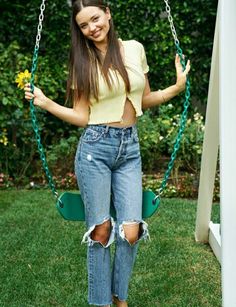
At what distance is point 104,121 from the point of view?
9.73ft

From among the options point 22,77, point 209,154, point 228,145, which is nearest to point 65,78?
point 209,154

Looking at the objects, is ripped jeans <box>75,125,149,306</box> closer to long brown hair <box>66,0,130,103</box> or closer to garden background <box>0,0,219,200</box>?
long brown hair <box>66,0,130,103</box>

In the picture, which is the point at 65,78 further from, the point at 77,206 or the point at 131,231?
the point at 131,231

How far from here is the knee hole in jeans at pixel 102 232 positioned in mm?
3043

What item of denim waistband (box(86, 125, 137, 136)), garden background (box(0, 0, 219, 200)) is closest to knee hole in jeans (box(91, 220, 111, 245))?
denim waistband (box(86, 125, 137, 136))

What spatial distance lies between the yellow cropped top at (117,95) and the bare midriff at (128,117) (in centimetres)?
2

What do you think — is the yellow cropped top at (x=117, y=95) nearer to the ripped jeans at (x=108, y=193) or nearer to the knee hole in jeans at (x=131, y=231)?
the ripped jeans at (x=108, y=193)

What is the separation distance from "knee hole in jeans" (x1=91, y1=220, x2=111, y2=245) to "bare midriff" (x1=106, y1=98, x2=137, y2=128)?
0.44 meters

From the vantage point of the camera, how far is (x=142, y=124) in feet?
21.6

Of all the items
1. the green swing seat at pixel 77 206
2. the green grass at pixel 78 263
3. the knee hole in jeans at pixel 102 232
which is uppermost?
the green swing seat at pixel 77 206

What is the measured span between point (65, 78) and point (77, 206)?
12.4ft

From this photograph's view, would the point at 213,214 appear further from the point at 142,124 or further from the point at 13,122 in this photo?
the point at 13,122

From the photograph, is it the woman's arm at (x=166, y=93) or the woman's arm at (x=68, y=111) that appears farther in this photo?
the woman's arm at (x=166, y=93)

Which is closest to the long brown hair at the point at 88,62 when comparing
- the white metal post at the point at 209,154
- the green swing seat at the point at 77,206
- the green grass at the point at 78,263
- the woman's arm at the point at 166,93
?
the woman's arm at the point at 166,93
